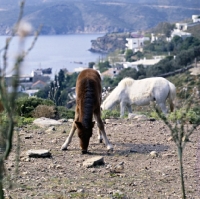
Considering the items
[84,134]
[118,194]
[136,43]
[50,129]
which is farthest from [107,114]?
[136,43]

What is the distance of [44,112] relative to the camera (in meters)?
12.3

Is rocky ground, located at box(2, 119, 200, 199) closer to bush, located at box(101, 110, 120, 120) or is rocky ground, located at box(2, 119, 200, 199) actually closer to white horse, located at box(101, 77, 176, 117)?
bush, located at box(101, 110, 120, 120)

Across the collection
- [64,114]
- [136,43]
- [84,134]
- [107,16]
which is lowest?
[136,43]

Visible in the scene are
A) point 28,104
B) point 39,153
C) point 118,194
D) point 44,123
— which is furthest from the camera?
point 28,104

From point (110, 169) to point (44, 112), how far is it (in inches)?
218

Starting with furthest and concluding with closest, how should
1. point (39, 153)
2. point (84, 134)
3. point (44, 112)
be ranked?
point (44, 112), point (84, 134), point (39, 153)

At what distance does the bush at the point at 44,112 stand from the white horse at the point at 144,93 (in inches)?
99.4

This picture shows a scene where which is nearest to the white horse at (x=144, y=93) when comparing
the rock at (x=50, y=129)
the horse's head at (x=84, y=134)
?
the rock at (x=50, y=129)

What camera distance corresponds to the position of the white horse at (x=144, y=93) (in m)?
14.2

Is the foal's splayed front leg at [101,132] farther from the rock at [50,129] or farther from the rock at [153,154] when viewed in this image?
the rock at [50,129]

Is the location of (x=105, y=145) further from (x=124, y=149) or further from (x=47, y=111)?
(x=47, y=111)

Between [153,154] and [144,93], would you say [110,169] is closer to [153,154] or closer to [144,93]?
[153,154]

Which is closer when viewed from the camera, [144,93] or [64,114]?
[64,114]

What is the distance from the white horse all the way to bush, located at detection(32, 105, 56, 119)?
2526 millimetres
